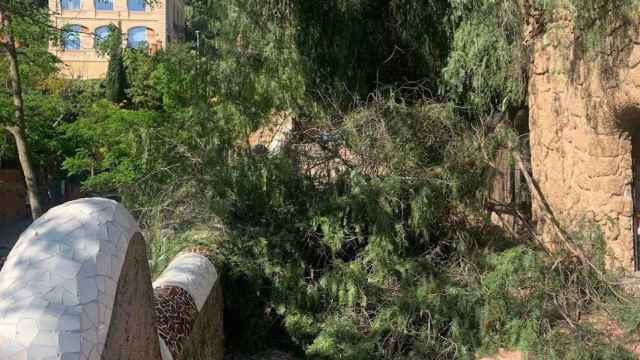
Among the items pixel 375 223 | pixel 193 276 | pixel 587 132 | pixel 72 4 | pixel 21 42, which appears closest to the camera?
pixel 193 276

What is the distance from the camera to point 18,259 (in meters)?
2.32

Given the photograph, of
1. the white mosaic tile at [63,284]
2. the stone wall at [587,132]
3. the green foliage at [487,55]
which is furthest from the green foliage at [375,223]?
the white mosaic tile at [63,284]

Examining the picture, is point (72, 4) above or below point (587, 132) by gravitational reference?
above

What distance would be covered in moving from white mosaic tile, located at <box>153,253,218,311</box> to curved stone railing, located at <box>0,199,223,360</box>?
5.02 ft

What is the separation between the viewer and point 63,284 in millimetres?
2205

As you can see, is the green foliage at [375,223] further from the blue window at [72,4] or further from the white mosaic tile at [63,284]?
the blue window at [72,4]

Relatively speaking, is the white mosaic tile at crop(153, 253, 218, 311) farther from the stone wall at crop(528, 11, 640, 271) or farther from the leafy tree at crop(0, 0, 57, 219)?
the leafy tree at crop(0, 0, 57, 219)

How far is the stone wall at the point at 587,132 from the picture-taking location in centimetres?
588

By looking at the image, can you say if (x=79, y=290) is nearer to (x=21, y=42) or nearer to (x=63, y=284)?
(x=63, y=284)

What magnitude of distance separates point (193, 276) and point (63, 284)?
3.05 metres

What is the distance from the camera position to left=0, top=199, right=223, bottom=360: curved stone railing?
2021mm

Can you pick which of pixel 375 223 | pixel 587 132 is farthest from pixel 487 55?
pixel 375 223

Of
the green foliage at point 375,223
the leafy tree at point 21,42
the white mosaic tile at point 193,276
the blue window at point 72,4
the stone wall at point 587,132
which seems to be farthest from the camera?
the blue window at point 72,4

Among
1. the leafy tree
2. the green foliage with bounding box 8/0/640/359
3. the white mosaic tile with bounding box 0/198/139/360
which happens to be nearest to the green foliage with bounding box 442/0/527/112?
the green foliage with bounding box 8/0/640/359
